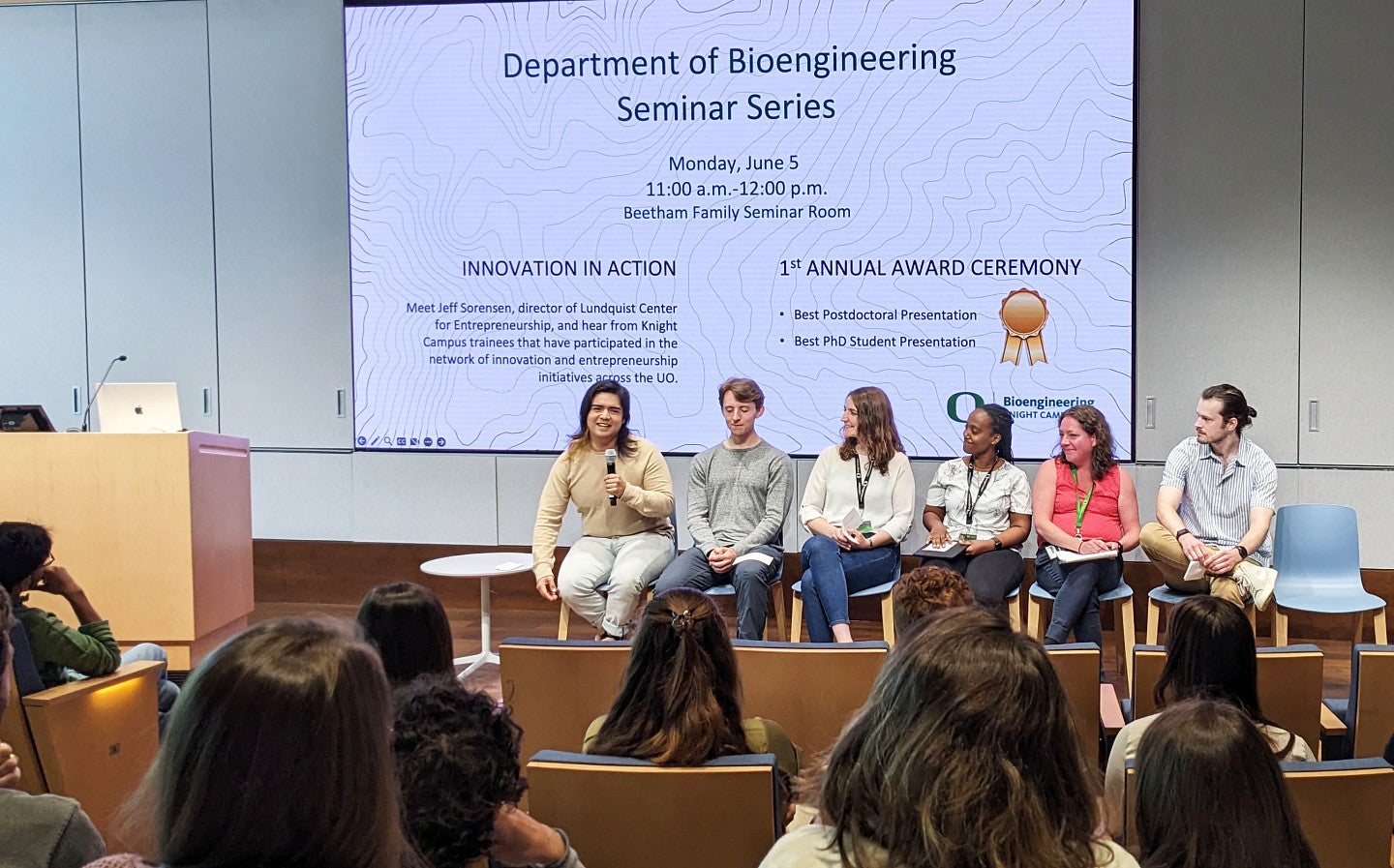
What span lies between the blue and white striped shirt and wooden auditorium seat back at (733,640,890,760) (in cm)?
255

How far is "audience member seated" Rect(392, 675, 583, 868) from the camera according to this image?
1.53m

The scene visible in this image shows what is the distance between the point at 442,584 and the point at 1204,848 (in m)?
5.39

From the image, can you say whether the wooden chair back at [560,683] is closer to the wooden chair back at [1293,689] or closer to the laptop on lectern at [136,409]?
the wooden chair back at [1293,689]

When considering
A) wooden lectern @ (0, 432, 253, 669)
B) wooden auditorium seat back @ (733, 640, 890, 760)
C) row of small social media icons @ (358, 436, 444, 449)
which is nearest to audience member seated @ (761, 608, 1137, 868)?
wooden auditorium seat back @ (733, 640, 890, 760)

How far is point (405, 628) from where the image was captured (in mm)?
2447

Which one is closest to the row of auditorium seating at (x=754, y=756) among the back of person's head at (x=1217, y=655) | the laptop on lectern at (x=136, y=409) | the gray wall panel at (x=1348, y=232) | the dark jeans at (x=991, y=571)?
the back of person's head at (x=1217, y=655)

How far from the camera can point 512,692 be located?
9.24 feet

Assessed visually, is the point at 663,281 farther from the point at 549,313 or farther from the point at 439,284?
the point at 439,284

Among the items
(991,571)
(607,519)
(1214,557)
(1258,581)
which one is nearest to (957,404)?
(991,571)

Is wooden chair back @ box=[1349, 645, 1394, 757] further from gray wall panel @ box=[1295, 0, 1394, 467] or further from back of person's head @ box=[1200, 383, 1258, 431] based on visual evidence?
gray wall panel @ box=[1295, 0, 1394, 467]

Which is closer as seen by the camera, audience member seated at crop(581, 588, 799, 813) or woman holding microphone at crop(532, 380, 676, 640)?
audience member seated at crop(581, 588, 799, 813)

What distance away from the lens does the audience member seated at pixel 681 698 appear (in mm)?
2113

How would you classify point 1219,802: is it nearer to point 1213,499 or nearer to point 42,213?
point 1213,499

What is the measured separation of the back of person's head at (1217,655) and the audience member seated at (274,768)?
176 cm
